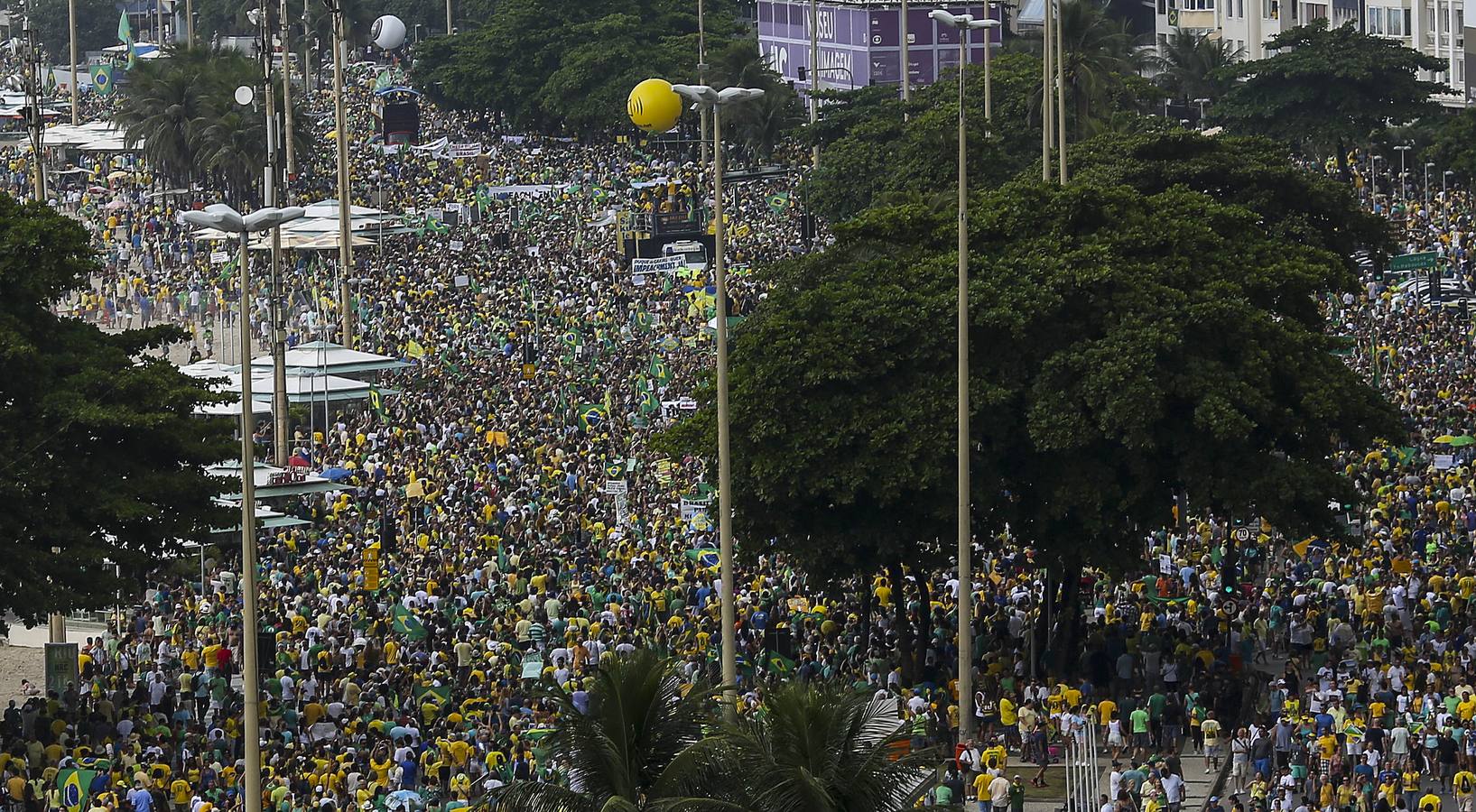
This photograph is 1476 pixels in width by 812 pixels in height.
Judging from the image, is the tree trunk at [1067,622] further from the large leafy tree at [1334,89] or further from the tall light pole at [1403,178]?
the large leafy tree at [1334,89]

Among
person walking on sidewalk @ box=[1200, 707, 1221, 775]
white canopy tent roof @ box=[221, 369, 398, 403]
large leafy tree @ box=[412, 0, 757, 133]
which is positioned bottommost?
person walking on sidewalk @ box=[1200, 707, 1221, 775]

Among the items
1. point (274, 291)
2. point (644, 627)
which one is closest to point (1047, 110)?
point (644, 627)

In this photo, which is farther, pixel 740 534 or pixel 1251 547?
pixel 1251 547

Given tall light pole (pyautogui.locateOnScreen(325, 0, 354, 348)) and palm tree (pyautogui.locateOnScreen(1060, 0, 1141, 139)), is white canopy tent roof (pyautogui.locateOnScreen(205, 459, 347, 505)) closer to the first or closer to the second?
tall light pole (pyautogui.locateOnScreen(325, 0, 354, 348))

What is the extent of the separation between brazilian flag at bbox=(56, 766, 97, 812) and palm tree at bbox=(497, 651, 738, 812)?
15124 mm

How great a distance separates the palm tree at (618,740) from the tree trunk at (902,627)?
19713 mm

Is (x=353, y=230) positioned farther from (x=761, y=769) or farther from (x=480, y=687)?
(x=761, y=769)

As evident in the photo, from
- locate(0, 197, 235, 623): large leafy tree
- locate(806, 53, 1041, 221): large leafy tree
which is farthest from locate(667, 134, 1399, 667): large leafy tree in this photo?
locate(806, 53, 1041, 221): large leafy tree

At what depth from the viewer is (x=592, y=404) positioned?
6525cm

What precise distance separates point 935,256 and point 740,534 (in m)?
5.34

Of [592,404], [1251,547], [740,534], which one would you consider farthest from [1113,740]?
[592,404]

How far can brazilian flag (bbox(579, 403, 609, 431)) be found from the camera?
63.9 m

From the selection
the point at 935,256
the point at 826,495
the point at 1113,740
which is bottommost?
the point at 1113,740

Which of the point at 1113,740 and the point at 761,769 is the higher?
the point at 761,769
